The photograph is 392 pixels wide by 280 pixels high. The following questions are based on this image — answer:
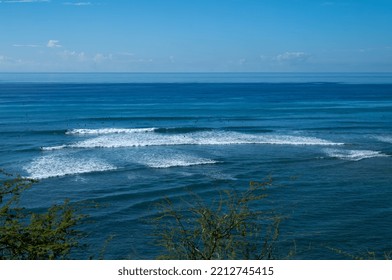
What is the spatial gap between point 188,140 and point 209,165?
10.5 meters

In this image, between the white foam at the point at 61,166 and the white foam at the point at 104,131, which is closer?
the white foam at the point at 61,166

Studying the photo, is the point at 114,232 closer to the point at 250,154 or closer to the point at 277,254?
the point at 277,254

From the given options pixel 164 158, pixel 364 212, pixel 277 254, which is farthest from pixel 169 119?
pixel 277 254

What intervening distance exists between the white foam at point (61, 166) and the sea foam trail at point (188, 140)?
4.53 meters

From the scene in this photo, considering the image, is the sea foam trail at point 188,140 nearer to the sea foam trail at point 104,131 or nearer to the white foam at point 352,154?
the sea foam trail at point 104,131

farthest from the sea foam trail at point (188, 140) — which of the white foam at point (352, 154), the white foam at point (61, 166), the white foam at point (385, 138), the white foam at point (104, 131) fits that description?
the white foam at point (385, 138)

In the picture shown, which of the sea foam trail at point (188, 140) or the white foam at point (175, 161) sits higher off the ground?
the sea foam trail at point (188, 140)

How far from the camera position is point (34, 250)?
977 cm

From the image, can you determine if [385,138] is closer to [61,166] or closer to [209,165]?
[209,165]

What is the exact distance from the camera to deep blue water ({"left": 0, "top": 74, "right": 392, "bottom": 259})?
19766mm

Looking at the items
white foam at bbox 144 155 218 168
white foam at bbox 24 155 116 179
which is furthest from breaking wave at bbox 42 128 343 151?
white foam at bbox 144 155 218 168

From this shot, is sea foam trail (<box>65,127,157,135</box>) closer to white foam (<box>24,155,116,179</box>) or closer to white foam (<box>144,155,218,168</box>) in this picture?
white foam (<box>24,155,116,179</box>)

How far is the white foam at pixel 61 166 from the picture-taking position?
93.9 ft

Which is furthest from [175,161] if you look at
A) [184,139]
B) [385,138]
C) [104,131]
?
[385,138]
